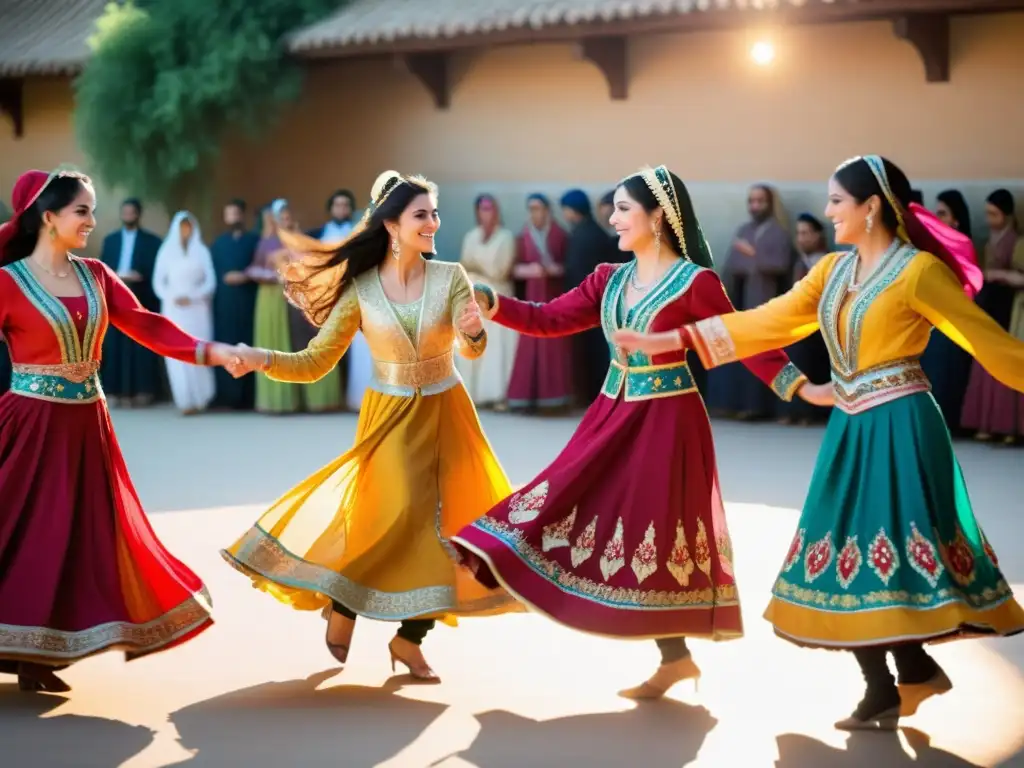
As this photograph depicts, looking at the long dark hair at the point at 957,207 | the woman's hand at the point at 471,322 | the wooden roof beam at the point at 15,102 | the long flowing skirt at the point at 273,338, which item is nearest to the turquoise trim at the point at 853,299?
the woman's hand at the point at 471,322

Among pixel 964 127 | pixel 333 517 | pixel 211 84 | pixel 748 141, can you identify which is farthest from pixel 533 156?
pixel 333 517

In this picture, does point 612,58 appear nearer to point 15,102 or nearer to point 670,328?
point 15,102

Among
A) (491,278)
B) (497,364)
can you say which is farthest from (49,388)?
(497,364)

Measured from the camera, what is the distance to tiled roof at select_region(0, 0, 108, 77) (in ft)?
47.3

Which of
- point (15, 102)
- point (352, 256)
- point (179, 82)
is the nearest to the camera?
point (352, 256)

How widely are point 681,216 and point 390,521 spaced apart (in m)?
1.27

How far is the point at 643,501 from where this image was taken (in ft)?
15.3

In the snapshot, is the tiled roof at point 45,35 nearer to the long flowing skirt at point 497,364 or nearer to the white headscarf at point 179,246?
the white headscarf at point 179,246

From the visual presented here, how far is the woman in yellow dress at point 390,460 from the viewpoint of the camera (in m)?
4.86

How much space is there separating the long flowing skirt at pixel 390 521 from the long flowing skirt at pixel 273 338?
24.1 ft

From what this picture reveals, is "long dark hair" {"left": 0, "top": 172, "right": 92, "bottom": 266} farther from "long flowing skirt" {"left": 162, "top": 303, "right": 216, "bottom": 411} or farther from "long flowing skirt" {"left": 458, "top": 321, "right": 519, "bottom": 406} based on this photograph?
"long flowing skirt" {"left": 162, "top": 303, "right": 216, "bottom": 411}

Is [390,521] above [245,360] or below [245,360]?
below

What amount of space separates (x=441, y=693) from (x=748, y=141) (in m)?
7.62

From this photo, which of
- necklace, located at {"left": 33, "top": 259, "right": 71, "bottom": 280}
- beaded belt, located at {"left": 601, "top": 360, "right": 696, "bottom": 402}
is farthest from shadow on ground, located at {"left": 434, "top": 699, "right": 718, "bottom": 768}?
necklace, located at {"left": 33, "top": 259, "right": 71, "bottom": 280}
